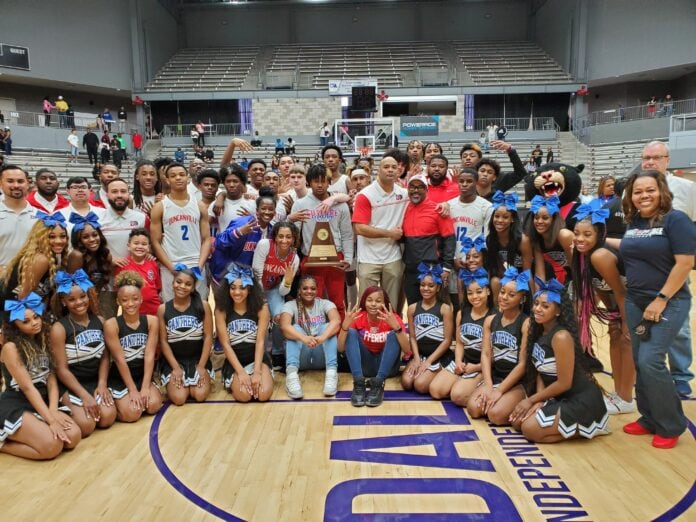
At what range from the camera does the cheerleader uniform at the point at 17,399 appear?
323cm

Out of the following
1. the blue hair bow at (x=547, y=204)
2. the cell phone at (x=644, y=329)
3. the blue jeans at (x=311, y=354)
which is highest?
the blue hair bow at (x=547, y=204)

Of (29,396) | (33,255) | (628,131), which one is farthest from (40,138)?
(628,131)

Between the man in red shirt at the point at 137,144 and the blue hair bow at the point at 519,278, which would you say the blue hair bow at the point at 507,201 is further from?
the man in red shirt at the point at 137,144

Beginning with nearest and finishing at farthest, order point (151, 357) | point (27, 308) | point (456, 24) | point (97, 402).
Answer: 1. point (27, 308)
2. point (97, 402)
3. point (151, 357)
4. point (456, 24)

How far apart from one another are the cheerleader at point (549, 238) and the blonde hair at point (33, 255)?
3.67m

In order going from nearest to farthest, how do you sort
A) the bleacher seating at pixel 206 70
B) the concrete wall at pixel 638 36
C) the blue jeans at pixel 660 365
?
the blue jeans at pixel 660 365, the concrete wall at pixel 638 36, the bleacher seating at pixel 206 70

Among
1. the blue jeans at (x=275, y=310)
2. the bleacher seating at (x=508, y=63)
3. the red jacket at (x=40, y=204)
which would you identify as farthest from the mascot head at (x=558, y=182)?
the bleacher seating at (x=508, y=63)

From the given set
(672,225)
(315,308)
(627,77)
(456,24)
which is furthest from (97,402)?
(456,24)

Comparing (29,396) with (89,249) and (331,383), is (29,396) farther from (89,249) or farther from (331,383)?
(331,383)

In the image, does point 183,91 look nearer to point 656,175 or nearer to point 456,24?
point 456,24

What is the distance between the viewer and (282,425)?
3686mm

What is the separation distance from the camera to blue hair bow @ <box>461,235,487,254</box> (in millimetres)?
4141

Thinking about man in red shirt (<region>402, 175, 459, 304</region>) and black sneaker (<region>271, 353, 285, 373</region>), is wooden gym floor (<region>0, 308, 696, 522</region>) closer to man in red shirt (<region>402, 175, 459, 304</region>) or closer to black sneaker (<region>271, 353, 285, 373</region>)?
black sneaker (<region>271, 353, 285, 373</region>)

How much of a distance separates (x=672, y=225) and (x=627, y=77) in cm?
2548
